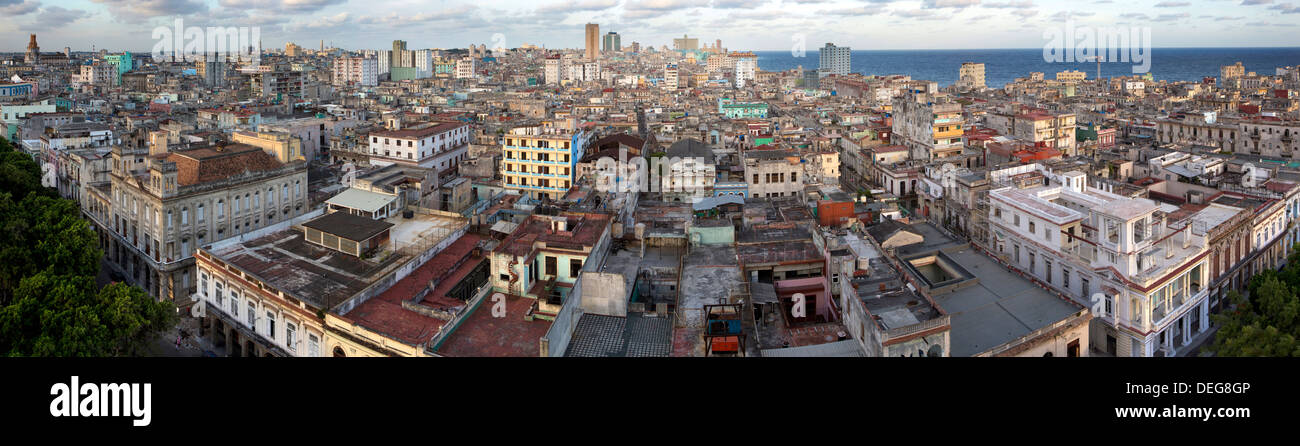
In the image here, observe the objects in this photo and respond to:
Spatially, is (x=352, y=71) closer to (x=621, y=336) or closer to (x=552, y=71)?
(x=552, y=71)

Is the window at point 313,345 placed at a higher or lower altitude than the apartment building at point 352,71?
lower

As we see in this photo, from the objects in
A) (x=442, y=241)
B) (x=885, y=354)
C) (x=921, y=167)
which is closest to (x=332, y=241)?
(x=442, y=241)

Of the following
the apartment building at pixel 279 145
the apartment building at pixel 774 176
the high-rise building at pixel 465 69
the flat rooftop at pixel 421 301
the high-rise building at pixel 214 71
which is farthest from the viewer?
the high-rise building at pixel 465 69

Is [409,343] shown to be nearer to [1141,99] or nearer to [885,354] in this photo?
[885,354]

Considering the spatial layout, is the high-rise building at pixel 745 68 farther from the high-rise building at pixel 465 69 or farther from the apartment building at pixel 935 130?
the apartment building at pixel 935 130

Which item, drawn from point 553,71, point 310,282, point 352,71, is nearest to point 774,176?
point 310,282

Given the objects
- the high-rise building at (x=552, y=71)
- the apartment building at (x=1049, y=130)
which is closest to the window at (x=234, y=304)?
the apartment building at (x=1049, y=130)
